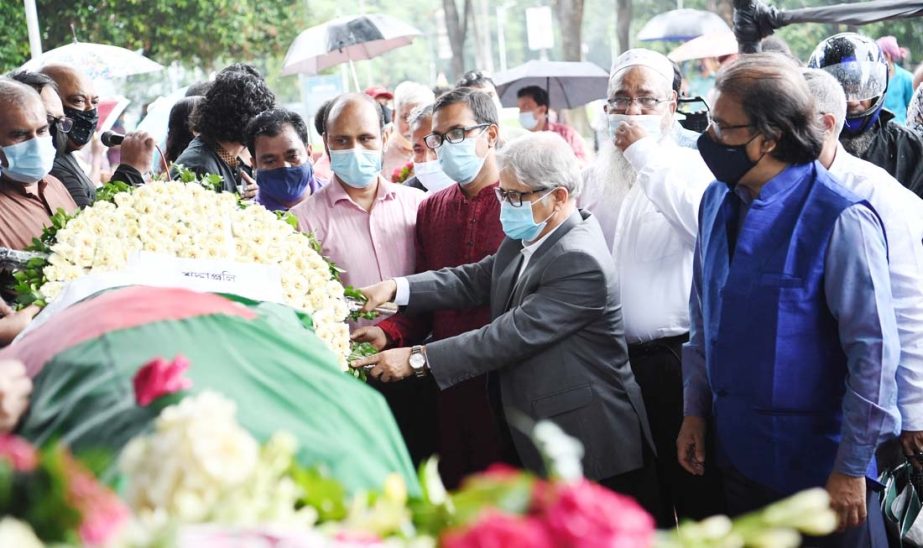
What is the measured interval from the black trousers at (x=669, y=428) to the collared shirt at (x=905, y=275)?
2.89 feet

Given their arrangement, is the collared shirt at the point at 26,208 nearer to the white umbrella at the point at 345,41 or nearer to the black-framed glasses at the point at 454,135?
the black-framed glasses at the point at 454,135

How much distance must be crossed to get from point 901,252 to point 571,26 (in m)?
20.9

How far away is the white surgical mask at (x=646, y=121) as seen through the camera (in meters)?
4.24

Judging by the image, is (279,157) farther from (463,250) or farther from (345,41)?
(345,41)

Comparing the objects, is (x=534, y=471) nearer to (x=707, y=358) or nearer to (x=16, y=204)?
(x=707, y=358)

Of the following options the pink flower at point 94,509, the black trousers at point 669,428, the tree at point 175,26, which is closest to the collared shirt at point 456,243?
the black trousers at point 669,428

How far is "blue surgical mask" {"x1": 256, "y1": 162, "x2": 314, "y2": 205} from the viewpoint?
16.9 ft

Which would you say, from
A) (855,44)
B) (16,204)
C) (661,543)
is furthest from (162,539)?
(855,44)

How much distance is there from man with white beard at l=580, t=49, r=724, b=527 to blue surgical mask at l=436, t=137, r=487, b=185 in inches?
23.8

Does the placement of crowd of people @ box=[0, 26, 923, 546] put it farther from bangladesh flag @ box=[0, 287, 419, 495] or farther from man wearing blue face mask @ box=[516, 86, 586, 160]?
man wearing blue face mask @ box=[516, 86, 586, 160]

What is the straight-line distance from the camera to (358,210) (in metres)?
4.66

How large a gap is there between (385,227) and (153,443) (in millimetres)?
3249

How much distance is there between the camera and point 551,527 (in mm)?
1251

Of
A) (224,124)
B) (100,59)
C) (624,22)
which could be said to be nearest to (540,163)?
(224,124)
